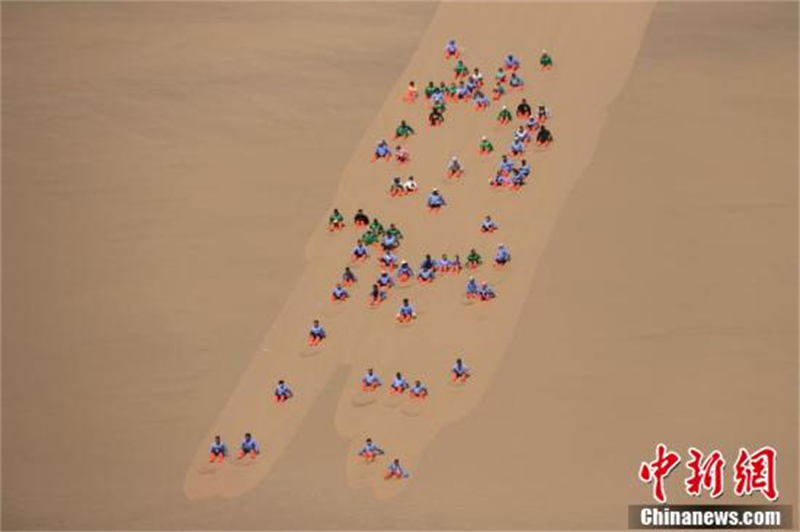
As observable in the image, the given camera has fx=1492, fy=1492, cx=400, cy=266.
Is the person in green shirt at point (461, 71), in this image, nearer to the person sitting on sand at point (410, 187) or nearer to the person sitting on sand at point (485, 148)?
the person sitting on sand at point (485, 148)

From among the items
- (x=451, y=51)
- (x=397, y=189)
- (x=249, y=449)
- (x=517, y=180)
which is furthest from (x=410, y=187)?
(x=249, y=449)

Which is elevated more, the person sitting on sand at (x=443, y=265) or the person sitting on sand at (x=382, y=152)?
the person sitting on sand at (x=382, y=152)

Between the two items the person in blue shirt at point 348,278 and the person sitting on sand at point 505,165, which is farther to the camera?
the person sitting on sand at point 505,165

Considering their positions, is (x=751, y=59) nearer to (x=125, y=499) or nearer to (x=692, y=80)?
(x=692, y=80)

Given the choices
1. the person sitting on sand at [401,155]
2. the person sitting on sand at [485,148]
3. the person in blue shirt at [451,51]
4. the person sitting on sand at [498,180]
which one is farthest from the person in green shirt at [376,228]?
the person in blue shirt at [451,51]

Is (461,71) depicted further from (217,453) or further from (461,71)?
(217,453)

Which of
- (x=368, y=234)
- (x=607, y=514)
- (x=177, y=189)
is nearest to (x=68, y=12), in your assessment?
(x=177, y=189)

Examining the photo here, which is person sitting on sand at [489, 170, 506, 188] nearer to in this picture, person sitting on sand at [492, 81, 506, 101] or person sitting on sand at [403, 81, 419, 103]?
person sitting on sand at [492, 81, 506, 101]
